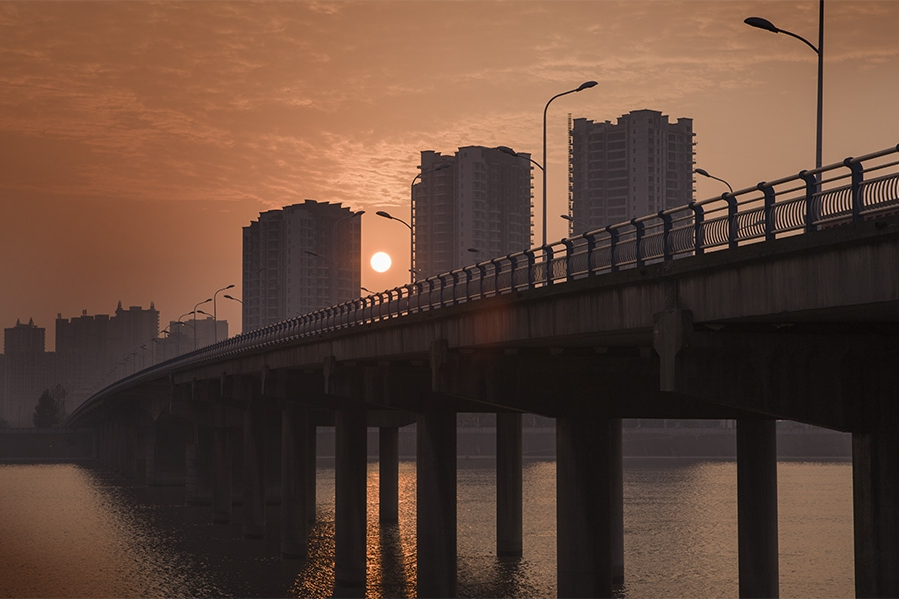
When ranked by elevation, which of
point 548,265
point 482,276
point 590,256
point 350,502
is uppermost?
point 482,276

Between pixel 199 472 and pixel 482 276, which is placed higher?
pixel 482 276

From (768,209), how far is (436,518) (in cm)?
2895

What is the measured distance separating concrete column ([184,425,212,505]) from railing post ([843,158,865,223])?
3906 inches

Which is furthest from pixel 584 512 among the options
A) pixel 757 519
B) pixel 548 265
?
pixel 757 519

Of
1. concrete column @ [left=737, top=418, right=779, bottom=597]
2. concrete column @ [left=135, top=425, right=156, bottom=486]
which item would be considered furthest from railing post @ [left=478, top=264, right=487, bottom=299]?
concrete column @ [left=135, top=425, right=156, bottom=486]

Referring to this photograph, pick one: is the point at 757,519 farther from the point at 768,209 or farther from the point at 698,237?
the point at 768,209

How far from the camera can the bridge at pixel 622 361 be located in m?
25.3

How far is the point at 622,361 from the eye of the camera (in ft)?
138

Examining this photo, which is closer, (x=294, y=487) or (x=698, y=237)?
(x=698, y=237)

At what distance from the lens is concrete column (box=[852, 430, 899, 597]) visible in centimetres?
2719

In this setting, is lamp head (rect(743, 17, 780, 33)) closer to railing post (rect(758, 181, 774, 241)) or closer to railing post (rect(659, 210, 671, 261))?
railing post (rect(659, 210, 671, 261))

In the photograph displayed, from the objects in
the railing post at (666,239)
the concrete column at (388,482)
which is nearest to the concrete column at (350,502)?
the concrete column at (388,482)

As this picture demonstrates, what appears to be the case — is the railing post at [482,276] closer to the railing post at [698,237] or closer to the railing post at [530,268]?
the railing post at [530,268]

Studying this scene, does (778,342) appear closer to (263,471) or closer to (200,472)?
(263,471)
